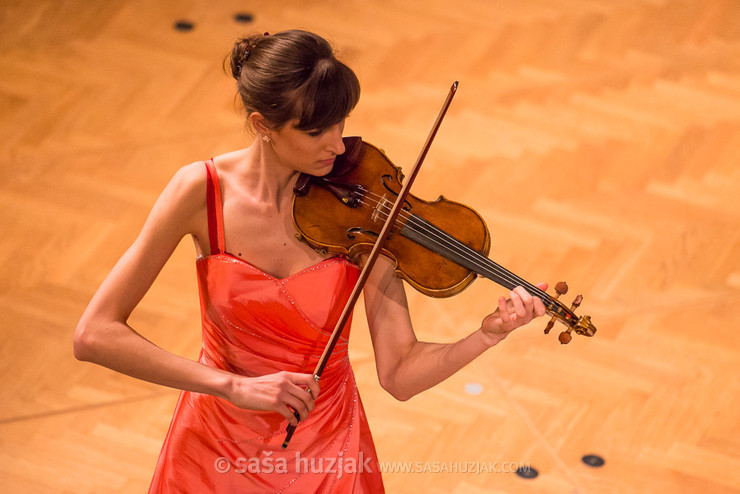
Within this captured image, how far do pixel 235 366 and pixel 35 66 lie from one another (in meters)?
3.50

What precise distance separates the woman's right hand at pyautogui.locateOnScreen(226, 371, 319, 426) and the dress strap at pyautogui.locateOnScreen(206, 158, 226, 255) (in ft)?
0.94

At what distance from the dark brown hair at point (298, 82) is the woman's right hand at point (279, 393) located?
464 millimetres

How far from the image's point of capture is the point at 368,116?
488cm

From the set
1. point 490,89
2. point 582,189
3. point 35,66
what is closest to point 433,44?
point 490,89

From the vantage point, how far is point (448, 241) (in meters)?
2.00

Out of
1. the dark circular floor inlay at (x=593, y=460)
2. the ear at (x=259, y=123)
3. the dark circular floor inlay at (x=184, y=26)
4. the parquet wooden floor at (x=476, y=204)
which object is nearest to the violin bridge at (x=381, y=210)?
the ear at (x=259, y=123)

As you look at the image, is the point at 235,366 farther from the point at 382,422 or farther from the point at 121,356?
the point at 382,422

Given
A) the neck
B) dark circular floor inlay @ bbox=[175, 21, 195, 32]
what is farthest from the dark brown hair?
dark circular floor inlay @ bbox=[175, 21, 195, 32]

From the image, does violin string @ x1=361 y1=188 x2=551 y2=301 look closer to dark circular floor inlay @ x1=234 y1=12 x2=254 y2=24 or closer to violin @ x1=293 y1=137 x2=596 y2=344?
violin @ x1=293 y1=137 x2=596 y2=344

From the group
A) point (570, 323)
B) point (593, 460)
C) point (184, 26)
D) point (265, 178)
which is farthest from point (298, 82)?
point (184, 26)

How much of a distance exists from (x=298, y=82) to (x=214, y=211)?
32cm

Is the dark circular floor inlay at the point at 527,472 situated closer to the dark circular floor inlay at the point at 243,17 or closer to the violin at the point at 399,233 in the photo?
the violin at the point at 399,233

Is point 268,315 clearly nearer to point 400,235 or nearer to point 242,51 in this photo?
point 400,235

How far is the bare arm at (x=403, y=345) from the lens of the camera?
2.01 m
